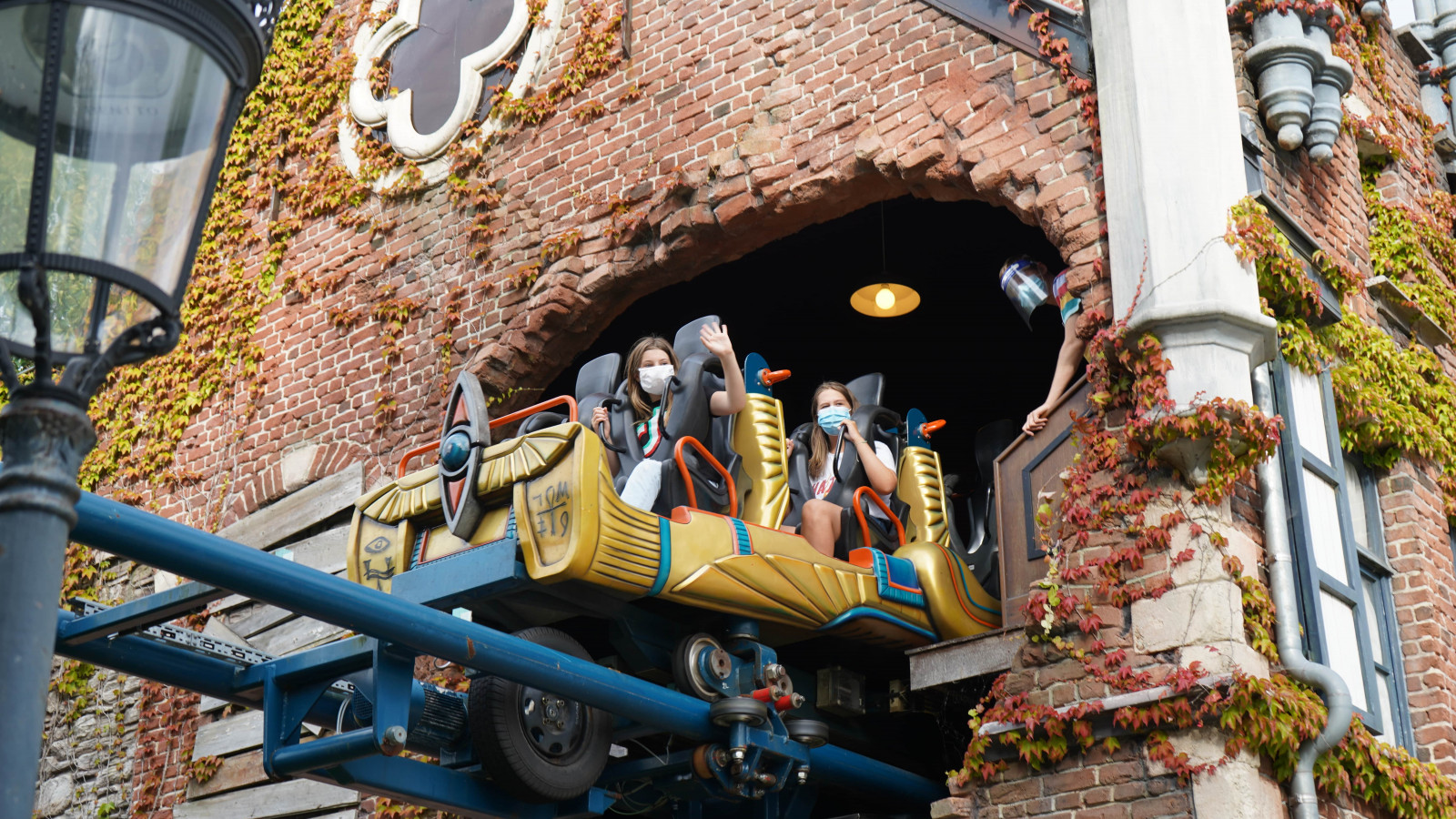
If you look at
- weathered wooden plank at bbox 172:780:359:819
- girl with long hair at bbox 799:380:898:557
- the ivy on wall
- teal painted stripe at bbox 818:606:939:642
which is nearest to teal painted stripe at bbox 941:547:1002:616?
teal painted stripe at bbox 818:606:939:642

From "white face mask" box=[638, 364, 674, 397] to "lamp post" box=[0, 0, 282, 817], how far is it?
494 cm

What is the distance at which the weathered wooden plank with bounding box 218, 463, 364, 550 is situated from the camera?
10141 mm

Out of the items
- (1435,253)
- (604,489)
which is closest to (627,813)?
(604,489)

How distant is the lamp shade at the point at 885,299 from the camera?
11688 mm

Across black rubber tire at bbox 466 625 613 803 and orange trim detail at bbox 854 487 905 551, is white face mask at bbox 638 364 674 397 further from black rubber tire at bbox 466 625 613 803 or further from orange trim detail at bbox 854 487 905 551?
black rubber tire at bbox 466 625 613 803

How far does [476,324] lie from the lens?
10.0m

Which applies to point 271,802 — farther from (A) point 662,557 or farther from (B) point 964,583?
(B) point 964,583

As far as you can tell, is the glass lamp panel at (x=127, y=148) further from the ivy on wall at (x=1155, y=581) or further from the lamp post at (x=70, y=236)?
the ivy on wall at (x=1155, y=581)

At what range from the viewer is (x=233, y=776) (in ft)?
32.9

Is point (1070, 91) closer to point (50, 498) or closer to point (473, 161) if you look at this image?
point (473, 161)

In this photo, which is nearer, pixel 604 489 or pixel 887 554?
pixel 604 489

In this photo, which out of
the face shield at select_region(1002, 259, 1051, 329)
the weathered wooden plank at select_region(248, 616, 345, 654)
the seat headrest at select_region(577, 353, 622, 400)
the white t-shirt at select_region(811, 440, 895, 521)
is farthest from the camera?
the weathered wooden plank at select_region(248, 616, 345, 654)

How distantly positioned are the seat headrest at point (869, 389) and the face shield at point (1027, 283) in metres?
1.13

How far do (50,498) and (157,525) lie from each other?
225 centimetres
